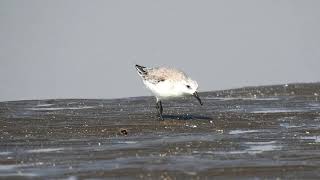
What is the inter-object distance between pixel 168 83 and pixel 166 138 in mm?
3558

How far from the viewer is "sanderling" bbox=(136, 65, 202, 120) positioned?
20.5 meters

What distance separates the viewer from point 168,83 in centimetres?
2070

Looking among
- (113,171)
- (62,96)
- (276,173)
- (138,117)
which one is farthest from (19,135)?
(62,96)

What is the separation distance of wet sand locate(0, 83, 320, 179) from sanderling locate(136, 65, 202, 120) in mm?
→ 562

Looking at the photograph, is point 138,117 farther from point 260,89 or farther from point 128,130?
point 260,89

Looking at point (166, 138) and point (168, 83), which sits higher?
point (168, 83)

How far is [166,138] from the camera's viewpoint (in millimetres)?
17297

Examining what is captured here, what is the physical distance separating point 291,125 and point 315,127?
26.1 inches

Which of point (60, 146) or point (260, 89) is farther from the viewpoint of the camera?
point (260, 89)

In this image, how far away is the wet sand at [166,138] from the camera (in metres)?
13.6

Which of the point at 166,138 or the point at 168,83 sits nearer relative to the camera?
the point at 166,138

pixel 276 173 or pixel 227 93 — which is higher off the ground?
pixel 227 93

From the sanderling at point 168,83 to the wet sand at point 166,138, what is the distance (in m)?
0.56

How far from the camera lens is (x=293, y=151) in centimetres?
1513
